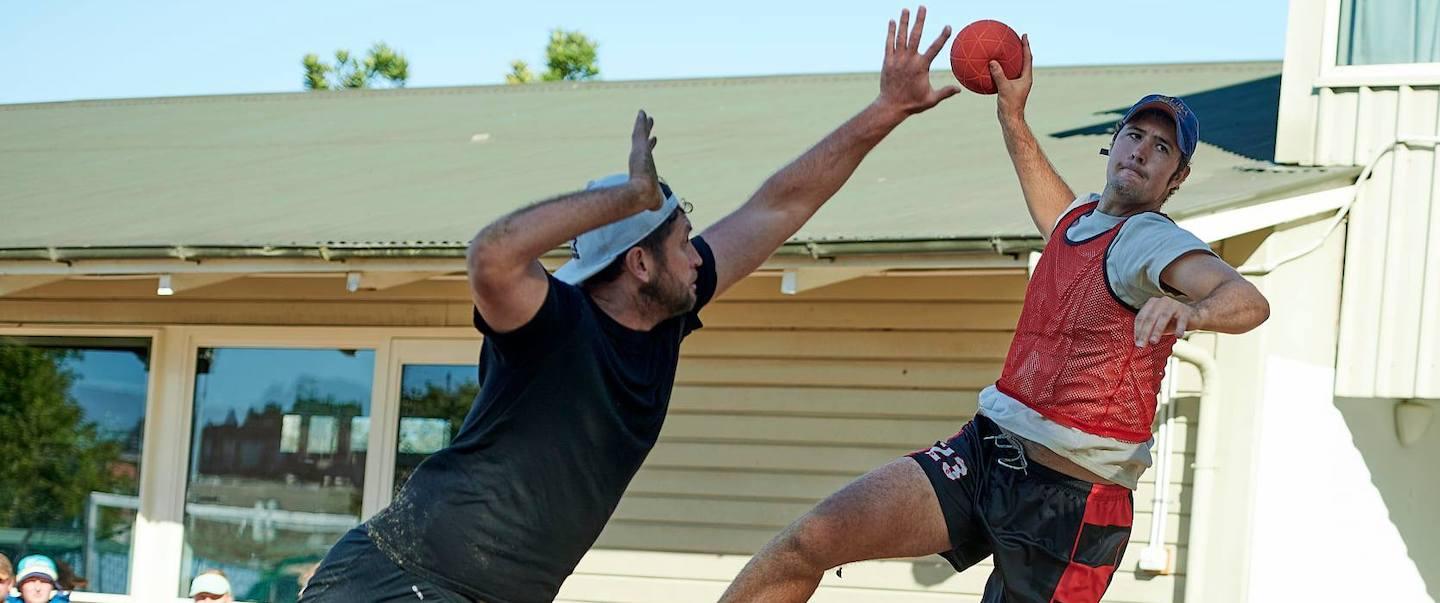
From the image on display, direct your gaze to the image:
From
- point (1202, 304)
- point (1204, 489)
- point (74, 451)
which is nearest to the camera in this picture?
point (1202, 304)

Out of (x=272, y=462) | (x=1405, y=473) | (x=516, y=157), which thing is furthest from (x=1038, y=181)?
(x=516, y=157)

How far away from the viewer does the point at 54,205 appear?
9570mm

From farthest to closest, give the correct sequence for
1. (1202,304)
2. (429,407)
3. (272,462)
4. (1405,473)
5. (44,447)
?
1. (44,447)
2. (272,462)
3. (429,407)
4. (1405,473)
5. (1202,304)

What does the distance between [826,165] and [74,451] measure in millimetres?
6927

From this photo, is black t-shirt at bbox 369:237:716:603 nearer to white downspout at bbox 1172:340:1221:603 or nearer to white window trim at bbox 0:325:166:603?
white downspout at bbox 1172:340:1221:603

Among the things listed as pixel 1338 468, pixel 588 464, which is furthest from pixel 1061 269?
pixel 1338 468

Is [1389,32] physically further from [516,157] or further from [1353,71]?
[516,157]

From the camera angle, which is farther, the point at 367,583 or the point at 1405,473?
the point at 1405,473

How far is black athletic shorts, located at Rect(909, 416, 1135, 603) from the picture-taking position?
413 cm

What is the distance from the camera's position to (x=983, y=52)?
4254 millimetres

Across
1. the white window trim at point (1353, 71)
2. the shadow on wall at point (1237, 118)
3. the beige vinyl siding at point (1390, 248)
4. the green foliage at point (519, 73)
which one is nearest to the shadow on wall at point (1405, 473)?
the beige vinyl siding at point (1390, 248)

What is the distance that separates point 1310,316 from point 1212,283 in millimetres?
3835

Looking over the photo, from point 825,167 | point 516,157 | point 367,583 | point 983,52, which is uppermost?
point 516,157

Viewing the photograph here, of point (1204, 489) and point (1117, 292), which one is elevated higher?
point (1117, 292)
